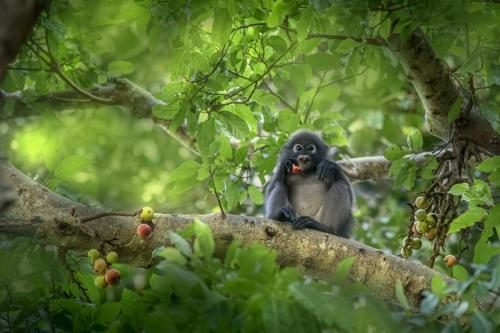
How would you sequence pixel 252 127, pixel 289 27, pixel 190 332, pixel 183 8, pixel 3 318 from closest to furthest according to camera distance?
pixel 190 332, pixel 3 318, pixel 183 8, pixel 289 27, pixel 252 127

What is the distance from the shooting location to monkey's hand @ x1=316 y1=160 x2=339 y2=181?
5.75 meters

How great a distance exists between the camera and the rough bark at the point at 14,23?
1.70 meters

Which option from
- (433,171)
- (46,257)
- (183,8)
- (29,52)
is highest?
(183,8)

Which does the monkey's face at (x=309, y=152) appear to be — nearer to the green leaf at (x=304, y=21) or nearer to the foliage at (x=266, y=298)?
the green leaf at (x=304, y=21)

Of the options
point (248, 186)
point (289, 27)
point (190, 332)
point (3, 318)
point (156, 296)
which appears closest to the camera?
point (190, 332)

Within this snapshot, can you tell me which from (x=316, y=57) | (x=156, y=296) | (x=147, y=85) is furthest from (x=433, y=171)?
(x=147, y=85)

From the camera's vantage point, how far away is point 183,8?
3.58 m

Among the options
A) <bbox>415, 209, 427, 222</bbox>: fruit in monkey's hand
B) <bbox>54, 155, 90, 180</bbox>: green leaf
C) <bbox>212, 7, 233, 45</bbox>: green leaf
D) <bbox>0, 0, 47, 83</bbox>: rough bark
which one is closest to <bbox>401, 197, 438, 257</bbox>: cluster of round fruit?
<bbox>415, 209, 427, 222</bbox>: fruit in monkey's hand

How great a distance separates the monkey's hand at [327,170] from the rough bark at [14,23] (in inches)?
166

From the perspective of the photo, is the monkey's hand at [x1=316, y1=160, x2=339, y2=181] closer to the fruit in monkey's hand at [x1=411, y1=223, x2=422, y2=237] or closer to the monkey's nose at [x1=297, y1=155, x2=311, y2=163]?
the monkey's nose at [x1=297, y1=155, x2=311, y2=163]

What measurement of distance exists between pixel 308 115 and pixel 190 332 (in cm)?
312

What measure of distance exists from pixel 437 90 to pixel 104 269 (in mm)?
2434

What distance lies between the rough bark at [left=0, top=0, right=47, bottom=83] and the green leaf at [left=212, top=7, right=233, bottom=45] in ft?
6.21

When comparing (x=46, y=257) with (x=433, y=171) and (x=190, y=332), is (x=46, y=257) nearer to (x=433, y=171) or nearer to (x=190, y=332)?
(x=190, y=332)
